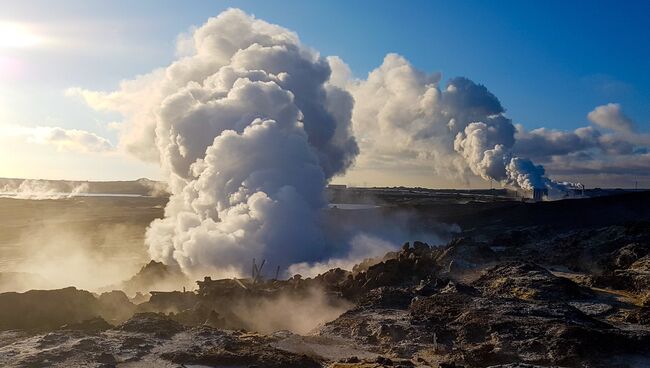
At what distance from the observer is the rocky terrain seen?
58.2 ft

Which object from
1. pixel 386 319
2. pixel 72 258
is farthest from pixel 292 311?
pixel 72 258

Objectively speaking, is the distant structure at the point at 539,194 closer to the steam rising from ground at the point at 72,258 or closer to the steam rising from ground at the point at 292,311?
the steam rising from ground at the point at 72,258

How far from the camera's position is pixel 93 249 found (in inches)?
2382

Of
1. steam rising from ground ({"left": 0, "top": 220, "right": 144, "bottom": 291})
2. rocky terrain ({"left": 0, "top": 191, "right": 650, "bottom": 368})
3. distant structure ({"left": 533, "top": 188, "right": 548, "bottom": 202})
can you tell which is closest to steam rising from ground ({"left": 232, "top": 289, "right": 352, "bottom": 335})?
rocky terrain ({"left": 0, "top": 191, "right": 650, "bottom": 368})

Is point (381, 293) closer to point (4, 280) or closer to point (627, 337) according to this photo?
point (627, 337)

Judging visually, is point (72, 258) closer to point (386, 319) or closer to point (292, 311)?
point (292, 311)

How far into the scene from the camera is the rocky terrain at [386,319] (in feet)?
58.2

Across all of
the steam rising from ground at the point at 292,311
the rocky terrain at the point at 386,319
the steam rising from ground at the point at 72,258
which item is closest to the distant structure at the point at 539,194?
the rocky terrain at the point at 386,319

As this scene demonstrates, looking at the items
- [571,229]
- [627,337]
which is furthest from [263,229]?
[627,337]

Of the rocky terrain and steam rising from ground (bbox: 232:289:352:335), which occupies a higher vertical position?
the rocky terrain

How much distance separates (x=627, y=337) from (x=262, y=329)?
553 inches

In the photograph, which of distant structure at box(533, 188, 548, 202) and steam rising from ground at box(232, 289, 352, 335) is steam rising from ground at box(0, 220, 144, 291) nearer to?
steam rising from ground at box(232, 289, 352, 335)

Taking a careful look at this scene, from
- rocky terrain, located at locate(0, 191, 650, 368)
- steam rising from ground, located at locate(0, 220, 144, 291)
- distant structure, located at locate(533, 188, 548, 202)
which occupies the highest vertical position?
distant structure, located at locate(533, 188, 548, 202)

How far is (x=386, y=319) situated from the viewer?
22766 mm
